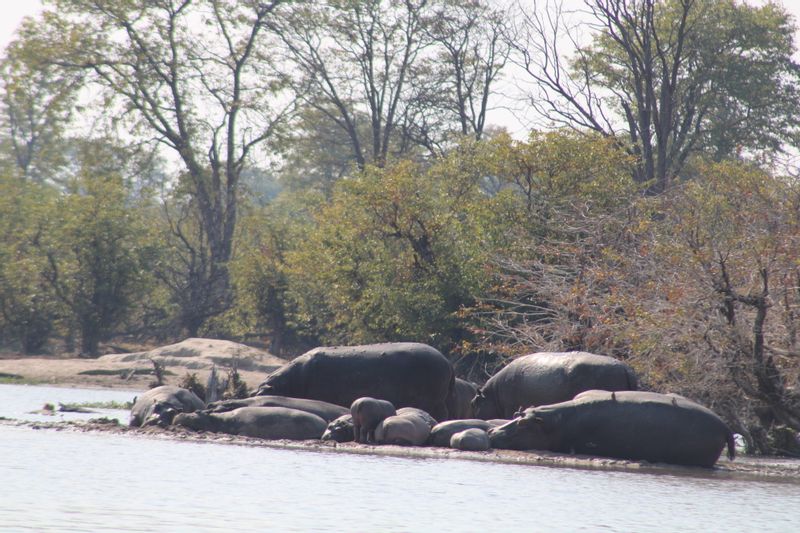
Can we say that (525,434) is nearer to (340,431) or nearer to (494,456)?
(494,456)

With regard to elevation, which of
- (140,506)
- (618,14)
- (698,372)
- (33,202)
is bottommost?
(140,506)

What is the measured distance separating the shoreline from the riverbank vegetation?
1.49 m

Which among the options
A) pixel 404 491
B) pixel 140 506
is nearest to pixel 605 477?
pixel 404 491

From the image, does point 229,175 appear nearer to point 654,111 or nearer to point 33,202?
point 33,202

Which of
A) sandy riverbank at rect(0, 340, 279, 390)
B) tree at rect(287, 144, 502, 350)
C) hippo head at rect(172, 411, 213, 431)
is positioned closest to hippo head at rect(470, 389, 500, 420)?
hippo head at rect(172, 411, 213, 431)

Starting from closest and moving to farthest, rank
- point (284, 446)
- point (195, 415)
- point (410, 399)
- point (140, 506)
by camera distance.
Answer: point (140, 506), point (284, 446), point (195, 415), point (410, 399)

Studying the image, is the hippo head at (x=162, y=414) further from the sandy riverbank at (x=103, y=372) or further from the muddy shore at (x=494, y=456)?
the sandy riverbank at (x=103, y=372)

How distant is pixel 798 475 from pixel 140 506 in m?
9.76

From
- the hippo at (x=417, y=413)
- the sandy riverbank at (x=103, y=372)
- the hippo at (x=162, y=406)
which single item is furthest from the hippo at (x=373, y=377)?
the sandy riverbank at (x=103, y=372)

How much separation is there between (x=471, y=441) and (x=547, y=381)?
2670 millimetres

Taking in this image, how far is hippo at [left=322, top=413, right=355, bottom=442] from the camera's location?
18984 mm

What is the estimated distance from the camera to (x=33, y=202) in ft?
160

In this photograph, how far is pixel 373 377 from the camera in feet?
70.1

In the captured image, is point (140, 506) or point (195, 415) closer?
point (140, 506)
